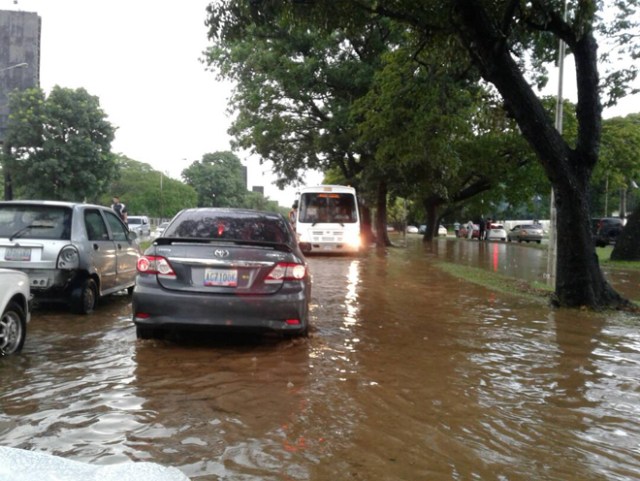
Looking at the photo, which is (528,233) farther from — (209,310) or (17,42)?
(209,310)

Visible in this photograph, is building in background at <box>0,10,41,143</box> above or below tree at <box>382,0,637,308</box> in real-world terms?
above

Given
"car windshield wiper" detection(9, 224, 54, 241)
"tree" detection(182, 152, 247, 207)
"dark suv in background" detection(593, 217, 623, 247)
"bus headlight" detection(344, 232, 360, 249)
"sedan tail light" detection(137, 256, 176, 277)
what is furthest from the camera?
"tree" detection(182, 152, 247, 207)

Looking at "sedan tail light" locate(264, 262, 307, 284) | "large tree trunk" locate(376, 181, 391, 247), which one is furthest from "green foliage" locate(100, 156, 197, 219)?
"sedan tail light" locate(264, 262, 307, 284)

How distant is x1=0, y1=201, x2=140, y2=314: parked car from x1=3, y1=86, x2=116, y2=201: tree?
100ft

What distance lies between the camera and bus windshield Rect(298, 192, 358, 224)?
70.8 feet

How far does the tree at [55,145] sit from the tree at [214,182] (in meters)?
65.5

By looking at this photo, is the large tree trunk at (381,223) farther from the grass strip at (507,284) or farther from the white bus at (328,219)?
the grass strip at (507,284)

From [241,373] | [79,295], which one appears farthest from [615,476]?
[79,295]

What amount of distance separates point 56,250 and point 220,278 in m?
2.93

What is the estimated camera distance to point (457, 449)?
3504 millimetres

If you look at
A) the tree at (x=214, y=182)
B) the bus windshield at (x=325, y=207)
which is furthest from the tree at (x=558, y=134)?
the tree at (x=214, y=182)

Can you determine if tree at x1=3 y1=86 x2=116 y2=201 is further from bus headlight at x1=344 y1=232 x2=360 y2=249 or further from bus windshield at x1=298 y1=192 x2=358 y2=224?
bus headlight at x1=344 y1=232 x2=360 y2=249

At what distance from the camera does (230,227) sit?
649cm

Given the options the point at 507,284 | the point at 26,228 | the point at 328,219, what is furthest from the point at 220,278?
the point at 328,219
